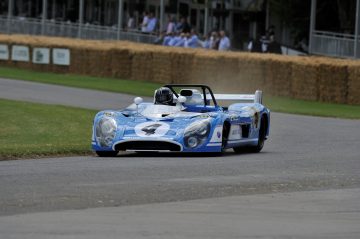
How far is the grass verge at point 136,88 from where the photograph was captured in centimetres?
2759

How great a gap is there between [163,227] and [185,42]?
31052 millimetres

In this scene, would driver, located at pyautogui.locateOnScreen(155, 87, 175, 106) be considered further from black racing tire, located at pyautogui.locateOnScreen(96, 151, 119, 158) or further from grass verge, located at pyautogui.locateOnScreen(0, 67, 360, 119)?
grass verge, located at pyautogui.locateOnScreen(0, 67, 360, 119)

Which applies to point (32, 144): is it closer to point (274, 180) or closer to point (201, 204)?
point (274, 180)

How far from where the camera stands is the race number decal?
50.4 feet

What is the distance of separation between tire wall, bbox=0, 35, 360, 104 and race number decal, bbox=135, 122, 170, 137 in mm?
15768

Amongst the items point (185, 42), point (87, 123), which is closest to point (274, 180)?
point (87, 123)

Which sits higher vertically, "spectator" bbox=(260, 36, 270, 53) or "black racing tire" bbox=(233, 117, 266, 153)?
"spectator" bbox=(260, 36, 270, 53)

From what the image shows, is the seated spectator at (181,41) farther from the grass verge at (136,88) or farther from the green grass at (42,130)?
the green grass at (42,130)

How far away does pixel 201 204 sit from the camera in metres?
10.5

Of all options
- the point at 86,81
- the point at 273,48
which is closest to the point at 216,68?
the point at 86,81

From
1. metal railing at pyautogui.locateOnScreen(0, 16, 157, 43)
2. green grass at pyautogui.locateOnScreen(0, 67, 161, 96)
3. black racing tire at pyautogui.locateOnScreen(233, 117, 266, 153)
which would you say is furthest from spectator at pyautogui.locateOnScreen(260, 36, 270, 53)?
black racing tire at pyautogui.locateOnScreen(233, 117, 266, 153)

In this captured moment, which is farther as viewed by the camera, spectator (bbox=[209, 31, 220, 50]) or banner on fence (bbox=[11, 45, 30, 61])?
banner on fence (bbox=[11, 45, 30, 61])

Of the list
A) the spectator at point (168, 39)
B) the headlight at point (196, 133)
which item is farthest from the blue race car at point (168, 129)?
the spectator at point (168, 39)

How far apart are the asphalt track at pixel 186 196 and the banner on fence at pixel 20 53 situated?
25.9 meters
